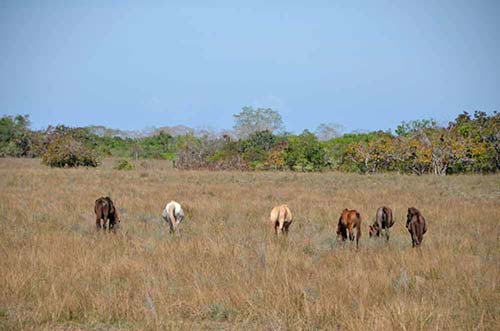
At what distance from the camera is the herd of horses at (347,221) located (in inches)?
388

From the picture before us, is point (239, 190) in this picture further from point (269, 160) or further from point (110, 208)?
point (269, 160)

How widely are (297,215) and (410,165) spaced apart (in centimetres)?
3113

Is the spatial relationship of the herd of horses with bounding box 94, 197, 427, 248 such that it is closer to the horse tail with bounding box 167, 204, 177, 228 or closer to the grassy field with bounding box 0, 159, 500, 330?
the horse tail with bounding box 167, 204, 177, 228

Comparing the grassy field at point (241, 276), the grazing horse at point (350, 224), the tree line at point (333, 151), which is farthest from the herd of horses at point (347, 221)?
the tree line at point (333, 151)

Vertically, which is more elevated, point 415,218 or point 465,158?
point 465,158

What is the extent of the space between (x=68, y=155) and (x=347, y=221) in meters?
35.5

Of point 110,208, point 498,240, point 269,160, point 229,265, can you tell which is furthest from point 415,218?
point 269,160

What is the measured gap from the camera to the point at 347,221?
391 inches

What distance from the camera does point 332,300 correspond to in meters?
5.88

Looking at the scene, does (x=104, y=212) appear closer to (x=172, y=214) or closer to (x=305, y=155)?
(x=172, y=214)

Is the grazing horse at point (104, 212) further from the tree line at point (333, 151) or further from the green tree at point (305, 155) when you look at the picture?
the green tree at point (305, 155)

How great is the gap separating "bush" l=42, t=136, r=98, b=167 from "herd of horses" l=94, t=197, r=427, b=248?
31621mm

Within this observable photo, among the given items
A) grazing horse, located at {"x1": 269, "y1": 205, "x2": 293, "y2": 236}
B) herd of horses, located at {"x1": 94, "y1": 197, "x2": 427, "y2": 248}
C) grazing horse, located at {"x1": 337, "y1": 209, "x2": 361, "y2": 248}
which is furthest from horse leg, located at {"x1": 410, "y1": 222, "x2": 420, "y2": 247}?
grazing horse, located at {"x1": 269, "y1": 205, "x2": 293, "y2": 236}

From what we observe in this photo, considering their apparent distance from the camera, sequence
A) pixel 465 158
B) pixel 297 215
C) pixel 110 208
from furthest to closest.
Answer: pixel 465 158 < pixel 297 215 < pixel 110 208
